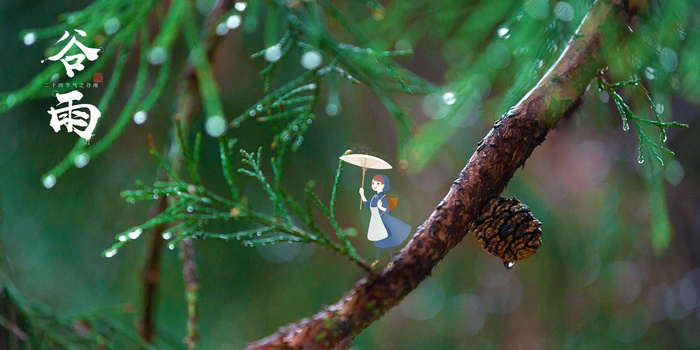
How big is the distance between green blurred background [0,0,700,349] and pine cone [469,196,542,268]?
0.50m

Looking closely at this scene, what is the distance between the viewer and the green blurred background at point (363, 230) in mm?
1062

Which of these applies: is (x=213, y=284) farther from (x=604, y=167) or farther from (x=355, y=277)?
(x=604, y=167)

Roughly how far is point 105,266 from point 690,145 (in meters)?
1.50

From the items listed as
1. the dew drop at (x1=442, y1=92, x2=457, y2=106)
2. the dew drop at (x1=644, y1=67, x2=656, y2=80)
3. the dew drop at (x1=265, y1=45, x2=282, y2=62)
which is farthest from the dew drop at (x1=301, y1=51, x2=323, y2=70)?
the dew drop at (x1=644, y1=67, x2=656, y2=80)

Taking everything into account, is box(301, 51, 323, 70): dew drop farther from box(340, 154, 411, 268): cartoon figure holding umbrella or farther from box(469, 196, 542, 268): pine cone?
box(469, 196, 542, 268): pine cone

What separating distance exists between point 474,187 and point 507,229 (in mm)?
38

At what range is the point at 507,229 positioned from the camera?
0.35 m

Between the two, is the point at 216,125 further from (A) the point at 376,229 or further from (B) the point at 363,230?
(B) the point at 363,230

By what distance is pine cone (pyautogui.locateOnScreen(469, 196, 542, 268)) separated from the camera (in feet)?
1.15

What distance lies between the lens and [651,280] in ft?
3.68

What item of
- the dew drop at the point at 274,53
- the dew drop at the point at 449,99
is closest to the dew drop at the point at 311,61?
the dew drop at the point at 274,53

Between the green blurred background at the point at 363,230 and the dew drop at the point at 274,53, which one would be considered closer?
the dew drop at the point at 274,53

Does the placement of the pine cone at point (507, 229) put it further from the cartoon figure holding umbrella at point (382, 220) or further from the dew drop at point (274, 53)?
the dew drop at point (274, 53)

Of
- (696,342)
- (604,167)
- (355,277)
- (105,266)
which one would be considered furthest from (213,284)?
(696,342)
